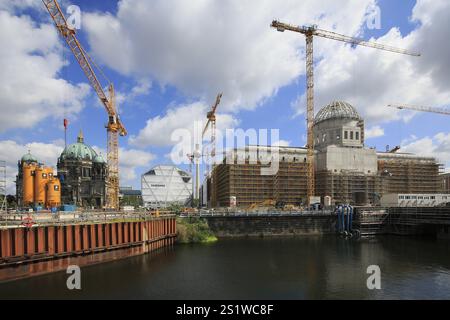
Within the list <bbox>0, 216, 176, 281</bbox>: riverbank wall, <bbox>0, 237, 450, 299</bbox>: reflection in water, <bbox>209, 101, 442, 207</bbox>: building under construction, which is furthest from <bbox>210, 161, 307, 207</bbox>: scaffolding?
<bbox>0, 216, 176, 281</bbox>: riverbank wall

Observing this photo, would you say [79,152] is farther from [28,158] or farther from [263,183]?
[263,183]

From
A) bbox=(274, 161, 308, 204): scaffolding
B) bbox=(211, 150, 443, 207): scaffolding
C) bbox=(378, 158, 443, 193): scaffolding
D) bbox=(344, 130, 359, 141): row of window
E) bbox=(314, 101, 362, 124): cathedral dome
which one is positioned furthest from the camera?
bbox=(314, 101, 362, 124): cathedral dome

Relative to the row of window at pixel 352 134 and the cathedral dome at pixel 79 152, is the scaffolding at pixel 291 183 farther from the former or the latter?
the cathedral dome at pixel 79 152

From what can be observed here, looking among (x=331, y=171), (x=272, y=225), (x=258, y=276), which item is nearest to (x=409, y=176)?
(x=331, y=171)

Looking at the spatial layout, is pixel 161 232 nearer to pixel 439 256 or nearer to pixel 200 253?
pixel 200 253

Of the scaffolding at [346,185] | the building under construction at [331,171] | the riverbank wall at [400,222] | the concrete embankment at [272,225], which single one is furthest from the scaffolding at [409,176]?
the concrete embankment at [272,225]

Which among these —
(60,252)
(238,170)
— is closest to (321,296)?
(60,252)

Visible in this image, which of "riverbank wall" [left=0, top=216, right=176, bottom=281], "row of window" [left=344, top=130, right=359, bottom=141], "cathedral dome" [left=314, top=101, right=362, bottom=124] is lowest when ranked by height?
"riverbank wall" [left=0, top=216, right=176, bottom=281]

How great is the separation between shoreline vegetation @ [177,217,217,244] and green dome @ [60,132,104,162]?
123567 mm

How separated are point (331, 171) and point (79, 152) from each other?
424 feet

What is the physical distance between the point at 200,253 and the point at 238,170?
63488 millimetres

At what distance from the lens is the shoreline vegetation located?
219 feet

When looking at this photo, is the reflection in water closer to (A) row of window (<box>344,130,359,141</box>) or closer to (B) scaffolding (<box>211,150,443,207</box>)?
(B) scaffolding (<box>211,150,443,207</box>)

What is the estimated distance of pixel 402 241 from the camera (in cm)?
7081
